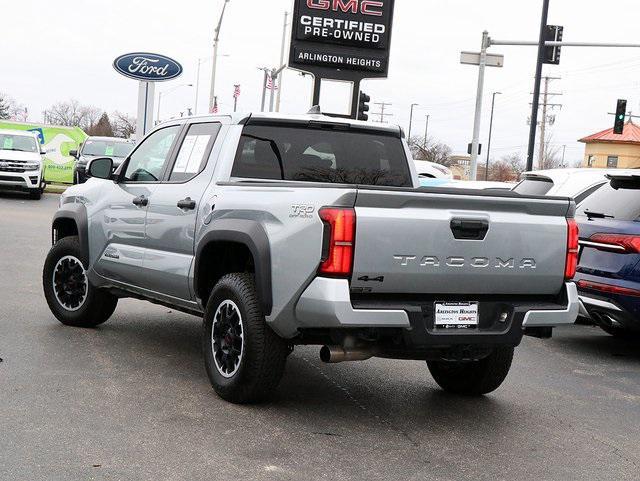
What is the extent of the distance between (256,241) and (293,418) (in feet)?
3.67

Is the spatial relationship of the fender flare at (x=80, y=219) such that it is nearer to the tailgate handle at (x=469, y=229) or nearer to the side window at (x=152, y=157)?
the side window at (x=152, y=157)

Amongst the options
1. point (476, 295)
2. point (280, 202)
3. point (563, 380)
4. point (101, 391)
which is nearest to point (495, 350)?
point (476, 295)

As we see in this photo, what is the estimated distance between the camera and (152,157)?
7.48m

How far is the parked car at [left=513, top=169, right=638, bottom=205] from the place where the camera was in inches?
388

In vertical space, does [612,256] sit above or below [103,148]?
below

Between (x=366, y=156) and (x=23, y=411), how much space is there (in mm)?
3100

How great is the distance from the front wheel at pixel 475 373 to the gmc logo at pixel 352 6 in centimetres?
2109

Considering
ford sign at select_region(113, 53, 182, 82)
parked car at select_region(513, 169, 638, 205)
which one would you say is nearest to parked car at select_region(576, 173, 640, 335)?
parked car at select_region(513, 169, 638, 205)

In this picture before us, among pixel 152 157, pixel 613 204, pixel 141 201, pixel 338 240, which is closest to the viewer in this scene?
pixel 338 240

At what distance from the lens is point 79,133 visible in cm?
3459

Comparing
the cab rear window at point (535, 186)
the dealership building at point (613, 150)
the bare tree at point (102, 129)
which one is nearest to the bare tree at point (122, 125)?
the bare tree at point (102, 129)

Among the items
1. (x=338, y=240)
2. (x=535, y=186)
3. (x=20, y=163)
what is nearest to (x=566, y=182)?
(x=535, y=186)

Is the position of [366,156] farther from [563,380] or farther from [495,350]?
[563,380]

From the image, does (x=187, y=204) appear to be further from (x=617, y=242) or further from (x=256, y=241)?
(x=617, y=242)
